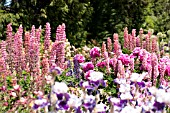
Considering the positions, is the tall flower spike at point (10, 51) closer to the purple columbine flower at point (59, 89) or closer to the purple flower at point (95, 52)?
the purple flower at point (95, 52)

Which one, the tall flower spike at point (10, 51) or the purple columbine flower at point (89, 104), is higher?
the tall flower spike at point (10, 51)

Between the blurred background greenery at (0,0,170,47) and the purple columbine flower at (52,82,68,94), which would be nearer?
the purple columbine flower at (52,82,68,94)

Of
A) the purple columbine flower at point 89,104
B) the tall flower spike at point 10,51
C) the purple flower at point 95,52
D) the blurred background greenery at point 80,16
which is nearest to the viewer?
the purple columbine flower at point 89,104

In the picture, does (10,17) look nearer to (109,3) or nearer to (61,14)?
(61,14)

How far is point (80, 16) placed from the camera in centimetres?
1517

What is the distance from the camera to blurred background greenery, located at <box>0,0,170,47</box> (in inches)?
566

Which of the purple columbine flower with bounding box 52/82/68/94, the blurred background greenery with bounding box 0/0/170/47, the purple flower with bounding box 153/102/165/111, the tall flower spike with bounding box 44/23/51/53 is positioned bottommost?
the purple flower with bounding box 153/102/165/111

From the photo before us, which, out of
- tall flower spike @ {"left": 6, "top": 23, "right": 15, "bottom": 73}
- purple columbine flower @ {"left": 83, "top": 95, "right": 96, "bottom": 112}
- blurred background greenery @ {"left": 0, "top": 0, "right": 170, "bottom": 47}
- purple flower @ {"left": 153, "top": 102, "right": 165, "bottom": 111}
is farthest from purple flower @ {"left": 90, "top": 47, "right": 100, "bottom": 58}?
blurred background greenery @ {"left": 0, "top": 0, "right": 170, "bottom": 47}

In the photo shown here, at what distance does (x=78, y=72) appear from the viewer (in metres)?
6.02

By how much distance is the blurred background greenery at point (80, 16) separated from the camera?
566 inches

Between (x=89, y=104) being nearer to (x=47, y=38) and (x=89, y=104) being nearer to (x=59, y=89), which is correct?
(x=59, y=89)

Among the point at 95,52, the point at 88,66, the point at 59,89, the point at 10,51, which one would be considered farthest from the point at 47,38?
the point at 59,89

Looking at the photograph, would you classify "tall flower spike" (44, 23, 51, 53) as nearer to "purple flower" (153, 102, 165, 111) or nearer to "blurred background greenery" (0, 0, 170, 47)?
"purple flower" (153, 102, 165, 111)

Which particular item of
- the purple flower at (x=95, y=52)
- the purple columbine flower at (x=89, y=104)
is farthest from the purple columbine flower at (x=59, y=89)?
the purple flower at (x=95, y=52)
